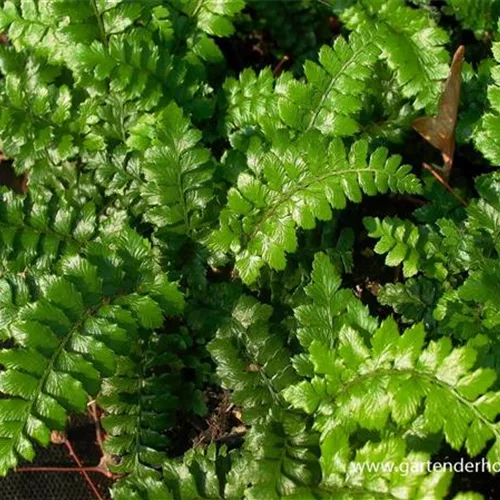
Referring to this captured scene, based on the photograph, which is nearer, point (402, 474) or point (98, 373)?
point (402, 474)

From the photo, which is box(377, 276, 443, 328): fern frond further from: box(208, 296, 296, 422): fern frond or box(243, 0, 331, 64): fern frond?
box(243, 0, 331, 64): fern frond

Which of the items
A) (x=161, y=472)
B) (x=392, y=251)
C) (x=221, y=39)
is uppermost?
(x=221, y=39)

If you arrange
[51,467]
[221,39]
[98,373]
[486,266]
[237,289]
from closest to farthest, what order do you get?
[98,373] < [486,266] < [237,289] < [51,467] < [221,39]

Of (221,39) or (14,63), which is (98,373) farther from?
(221,39)

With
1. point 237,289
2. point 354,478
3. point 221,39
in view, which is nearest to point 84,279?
point 237,289

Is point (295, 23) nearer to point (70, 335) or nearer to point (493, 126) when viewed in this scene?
point (493, 126)

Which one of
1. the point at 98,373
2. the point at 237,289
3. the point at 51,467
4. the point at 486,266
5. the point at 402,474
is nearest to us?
the point at 402,474

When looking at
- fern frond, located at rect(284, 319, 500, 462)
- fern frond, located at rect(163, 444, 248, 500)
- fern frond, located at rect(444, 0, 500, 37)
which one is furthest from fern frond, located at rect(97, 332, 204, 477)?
fern frond, located at rect(444, 0, 500, 37)
